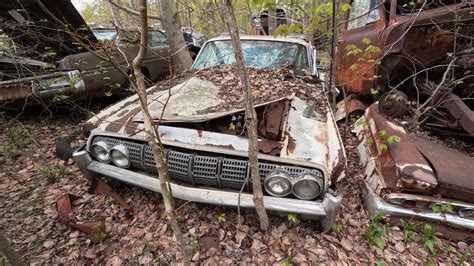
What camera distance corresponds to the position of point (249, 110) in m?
1.73

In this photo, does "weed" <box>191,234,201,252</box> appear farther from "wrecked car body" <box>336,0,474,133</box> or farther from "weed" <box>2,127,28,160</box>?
"weed" <box>2,127,28,160</box>

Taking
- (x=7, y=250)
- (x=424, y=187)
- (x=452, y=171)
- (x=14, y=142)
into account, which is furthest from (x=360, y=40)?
(x=14, y=142)

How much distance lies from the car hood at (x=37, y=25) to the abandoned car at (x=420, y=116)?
11.5 ft

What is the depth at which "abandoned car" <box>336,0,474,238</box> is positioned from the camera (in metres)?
2.08

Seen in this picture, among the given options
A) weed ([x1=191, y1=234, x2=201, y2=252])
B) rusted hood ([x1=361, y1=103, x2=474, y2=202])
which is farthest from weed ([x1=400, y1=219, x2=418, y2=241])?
weed ([x1=191, y1=234, x2=201, y2=252])

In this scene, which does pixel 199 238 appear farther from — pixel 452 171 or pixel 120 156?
pixel 452 171

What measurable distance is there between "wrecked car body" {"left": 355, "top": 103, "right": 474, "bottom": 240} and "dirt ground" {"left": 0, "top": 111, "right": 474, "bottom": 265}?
0.20 metres

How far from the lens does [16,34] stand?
374cm

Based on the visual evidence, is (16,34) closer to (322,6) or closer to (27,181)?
(27,181)

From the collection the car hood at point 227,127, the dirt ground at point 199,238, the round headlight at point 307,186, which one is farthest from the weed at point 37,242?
the round headlight at point 307,186

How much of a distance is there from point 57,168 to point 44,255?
4.38 ft

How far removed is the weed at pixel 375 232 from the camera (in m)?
2.21

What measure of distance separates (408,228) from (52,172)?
3.64 m

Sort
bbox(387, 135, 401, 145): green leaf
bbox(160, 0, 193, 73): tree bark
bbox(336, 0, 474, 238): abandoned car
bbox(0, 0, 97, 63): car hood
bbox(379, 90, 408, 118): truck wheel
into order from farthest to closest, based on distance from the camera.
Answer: bbox(160, 0, 193, 73): tree bark
bbox(0, 0, 97, 63): car hood
bbox(379, 90, 408, 118): truck wheel
bbox(387, 135, 401, 145): green leaf
bbox(336, 0, 474, 238): abandoned car
